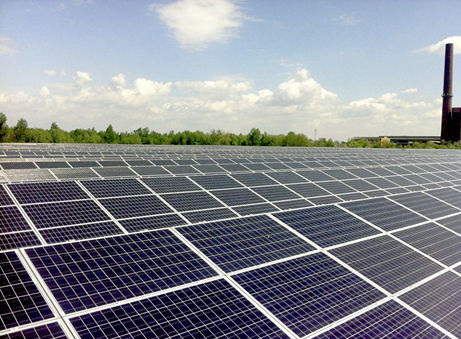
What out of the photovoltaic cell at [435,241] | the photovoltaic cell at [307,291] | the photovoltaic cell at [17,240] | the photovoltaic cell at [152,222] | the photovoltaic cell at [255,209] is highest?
the photovoltaic cell at [17,240]

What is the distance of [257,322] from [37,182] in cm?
1183

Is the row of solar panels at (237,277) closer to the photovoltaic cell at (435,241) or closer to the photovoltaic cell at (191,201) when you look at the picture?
the photovoltaic cell at (435,241)

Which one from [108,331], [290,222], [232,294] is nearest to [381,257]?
[290,222]

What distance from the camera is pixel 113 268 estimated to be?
10617 mm

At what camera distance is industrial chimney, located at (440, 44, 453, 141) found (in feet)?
332

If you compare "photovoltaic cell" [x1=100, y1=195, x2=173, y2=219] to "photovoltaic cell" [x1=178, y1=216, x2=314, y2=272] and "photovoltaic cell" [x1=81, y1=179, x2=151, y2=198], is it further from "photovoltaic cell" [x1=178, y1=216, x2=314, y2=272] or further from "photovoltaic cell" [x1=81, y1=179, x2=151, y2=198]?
"photovoltaic cell" [x1=178, y1=216, x2=314, y2=272]

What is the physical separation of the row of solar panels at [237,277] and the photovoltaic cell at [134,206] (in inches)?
76.7

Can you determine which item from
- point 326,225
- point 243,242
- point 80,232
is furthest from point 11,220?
point 326,225

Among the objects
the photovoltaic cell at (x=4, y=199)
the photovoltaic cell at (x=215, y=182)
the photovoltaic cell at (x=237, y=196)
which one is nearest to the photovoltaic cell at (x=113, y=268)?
the photovoltaic cell at (x=4, y=199)

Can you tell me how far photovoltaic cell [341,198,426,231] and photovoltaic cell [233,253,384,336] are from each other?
6.51 metres

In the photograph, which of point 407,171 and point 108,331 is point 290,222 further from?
point 407,171

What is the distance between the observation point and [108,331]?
27.0 ft

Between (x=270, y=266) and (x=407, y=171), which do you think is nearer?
(x=270, y=266)

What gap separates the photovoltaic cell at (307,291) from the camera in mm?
10039
